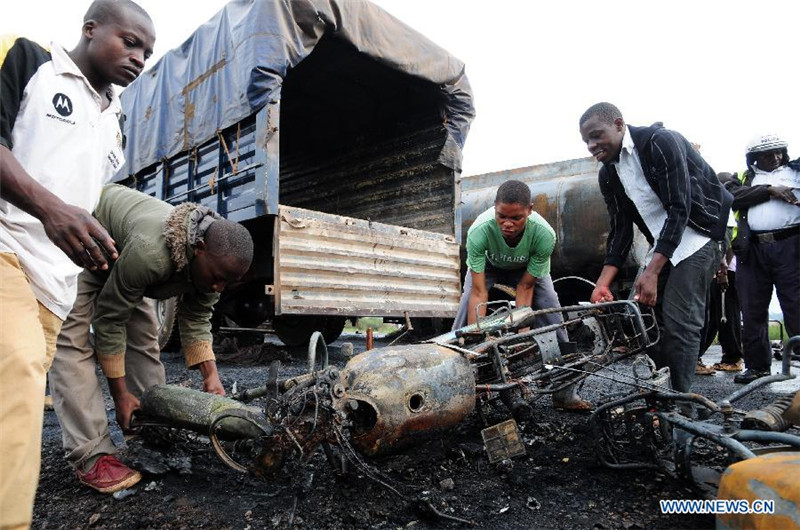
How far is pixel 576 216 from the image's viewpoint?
6.88 m

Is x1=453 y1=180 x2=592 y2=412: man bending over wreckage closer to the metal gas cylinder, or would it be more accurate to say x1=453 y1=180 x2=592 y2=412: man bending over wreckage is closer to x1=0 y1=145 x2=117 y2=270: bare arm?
the metal gas cylinder

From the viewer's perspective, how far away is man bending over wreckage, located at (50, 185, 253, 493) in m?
2.11

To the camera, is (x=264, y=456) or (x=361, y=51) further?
(x=361, y=51)

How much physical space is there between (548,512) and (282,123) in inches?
277

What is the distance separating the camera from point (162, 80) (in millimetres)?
5965

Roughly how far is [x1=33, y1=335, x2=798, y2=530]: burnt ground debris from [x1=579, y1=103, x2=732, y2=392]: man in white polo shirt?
0.72 m

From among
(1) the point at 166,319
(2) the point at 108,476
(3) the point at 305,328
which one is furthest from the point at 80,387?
(3) the point at 305,328

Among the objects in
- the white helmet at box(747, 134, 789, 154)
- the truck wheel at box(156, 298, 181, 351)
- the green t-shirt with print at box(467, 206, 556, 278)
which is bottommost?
the truck wheel at box(156, 298, 181, 351)

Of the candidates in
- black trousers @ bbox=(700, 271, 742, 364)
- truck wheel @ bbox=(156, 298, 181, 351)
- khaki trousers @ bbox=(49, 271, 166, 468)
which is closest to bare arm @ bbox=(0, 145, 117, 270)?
khaki trousers @ bbox=(49, 271, 166, 468)

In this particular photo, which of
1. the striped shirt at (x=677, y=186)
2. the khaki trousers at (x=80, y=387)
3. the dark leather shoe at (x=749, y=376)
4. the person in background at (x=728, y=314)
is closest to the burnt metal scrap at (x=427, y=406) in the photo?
the khaki trousers at (x=80, y=387)

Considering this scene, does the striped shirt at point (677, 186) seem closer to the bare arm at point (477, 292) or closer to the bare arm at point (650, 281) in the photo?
the bare arm at point (650, 281)

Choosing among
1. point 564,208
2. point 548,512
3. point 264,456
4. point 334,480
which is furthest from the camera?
point 564,208

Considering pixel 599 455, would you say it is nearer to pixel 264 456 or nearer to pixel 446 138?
pixel 264 456

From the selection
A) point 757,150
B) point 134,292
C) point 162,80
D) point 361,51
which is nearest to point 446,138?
point 361,51
